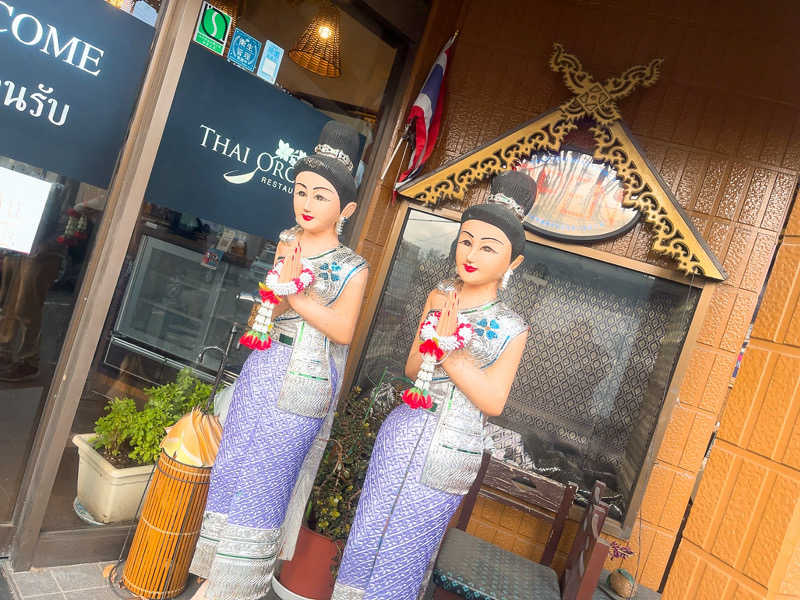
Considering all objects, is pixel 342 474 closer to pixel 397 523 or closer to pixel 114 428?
pixel 397 523

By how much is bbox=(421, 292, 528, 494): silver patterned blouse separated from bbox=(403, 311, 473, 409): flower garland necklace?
0.31 feet

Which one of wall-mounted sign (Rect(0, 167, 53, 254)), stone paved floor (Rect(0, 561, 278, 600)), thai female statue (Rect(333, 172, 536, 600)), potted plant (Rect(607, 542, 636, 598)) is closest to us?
thai female statue (Rect(333, 172, 536, 600))

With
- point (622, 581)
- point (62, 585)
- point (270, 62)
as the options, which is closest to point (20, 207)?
point (270, 62)

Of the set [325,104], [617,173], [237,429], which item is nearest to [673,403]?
[617,173]

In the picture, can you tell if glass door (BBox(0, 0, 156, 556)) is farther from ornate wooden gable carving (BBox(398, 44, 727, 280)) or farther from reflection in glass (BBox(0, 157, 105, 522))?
ornate wooden gable carving (BBox(398, 44, 727, 280))

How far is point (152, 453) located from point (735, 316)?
258cm

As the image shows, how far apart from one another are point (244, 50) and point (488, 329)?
158 centimetres

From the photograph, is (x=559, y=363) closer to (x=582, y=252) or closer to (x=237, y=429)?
(x=582, y=252)

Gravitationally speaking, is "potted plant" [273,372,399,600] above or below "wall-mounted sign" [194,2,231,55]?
below

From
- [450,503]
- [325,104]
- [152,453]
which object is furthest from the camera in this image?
[325,104]

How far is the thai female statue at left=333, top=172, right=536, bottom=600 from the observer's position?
194cm

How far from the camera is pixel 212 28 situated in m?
2.38

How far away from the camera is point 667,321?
2762 millimetres

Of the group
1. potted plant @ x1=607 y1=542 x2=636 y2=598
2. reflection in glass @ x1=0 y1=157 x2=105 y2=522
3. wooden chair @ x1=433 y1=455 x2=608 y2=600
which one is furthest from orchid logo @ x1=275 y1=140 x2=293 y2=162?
potted plant @ x1=607 y1=542 x2=636 y2=598
